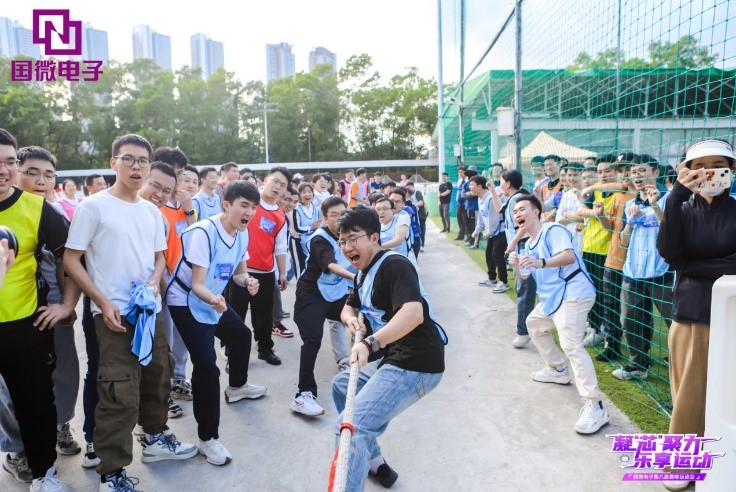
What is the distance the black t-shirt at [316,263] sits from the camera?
4.00m

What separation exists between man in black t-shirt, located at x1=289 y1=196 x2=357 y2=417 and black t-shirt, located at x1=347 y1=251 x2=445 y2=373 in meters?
1.23

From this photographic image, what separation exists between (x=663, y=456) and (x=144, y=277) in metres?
2.89

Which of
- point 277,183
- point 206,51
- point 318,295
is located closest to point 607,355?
point 318,295

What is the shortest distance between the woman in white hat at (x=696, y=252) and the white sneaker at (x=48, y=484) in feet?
10.4

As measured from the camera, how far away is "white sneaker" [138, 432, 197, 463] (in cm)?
307

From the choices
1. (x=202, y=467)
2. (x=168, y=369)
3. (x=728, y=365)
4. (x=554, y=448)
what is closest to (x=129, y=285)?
(x=168, y=369)

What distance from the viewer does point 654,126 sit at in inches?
222

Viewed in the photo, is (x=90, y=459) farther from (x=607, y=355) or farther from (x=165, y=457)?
(x=607, y=355)

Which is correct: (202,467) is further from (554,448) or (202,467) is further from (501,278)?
(501,278)

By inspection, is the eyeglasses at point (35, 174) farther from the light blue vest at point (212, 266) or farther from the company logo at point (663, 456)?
the company logo at point (663, 456)

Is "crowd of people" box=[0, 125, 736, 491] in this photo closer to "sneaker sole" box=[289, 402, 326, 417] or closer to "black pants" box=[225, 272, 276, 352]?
"sneaker sole" box=[289, 402, 326, 417]

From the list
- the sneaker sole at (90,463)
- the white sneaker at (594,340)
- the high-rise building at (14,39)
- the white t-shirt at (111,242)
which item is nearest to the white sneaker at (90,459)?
the sneaker sole at (90,463)

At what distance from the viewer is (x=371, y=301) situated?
8.82 feet

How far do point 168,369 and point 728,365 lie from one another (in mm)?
2798
